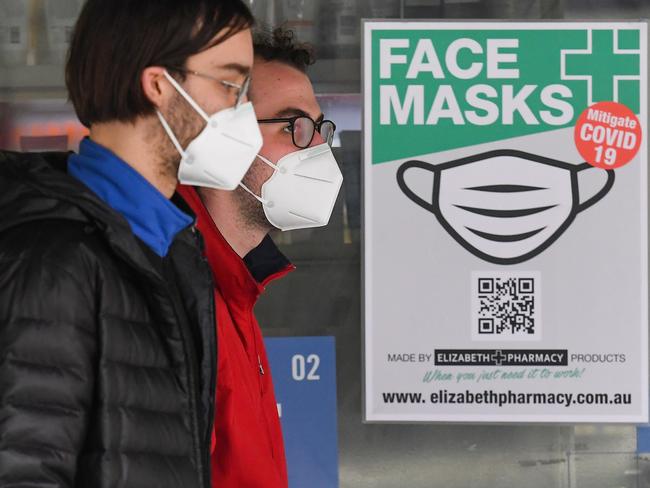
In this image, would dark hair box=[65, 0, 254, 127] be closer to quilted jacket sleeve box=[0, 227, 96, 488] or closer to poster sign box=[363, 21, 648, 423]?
quilted jacket sleeve box=[0, 227, 96, 488]

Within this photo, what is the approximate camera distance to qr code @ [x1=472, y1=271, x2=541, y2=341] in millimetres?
3488

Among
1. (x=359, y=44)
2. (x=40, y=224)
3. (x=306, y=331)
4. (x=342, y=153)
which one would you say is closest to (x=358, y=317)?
(x=306, y=331)

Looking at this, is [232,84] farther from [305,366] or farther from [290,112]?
[305,366]

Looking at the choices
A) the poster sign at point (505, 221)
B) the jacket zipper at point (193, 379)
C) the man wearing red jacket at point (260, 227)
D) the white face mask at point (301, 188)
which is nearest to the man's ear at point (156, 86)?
the jacket zipper at point (193, 379)

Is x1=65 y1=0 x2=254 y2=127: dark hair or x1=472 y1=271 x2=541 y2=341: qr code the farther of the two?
x1=472 y1=271 x2=541 y2=341: qr code

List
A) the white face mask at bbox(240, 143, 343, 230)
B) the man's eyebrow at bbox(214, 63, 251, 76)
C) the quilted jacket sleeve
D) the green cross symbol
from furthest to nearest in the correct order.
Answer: the green cross symbol
the white face mask at bbox(240, 143, 343, 230)
the man's eyebrow at bbox(214, 63, 251, 76)
the quilted jacket sleeve

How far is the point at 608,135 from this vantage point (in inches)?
136

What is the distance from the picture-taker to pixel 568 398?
348 cm

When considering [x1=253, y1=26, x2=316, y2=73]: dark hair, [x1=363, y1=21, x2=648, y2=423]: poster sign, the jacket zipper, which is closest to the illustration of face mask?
[x1=363, y1=21, x2=648, y2=423]: poster sign

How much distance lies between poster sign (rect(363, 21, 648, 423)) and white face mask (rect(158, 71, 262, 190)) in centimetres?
162

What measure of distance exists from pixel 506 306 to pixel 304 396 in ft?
2.34

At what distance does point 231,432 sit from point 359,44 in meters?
1.80

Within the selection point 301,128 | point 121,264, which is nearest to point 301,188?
point 301,128

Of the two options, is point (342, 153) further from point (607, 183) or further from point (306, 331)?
point (607, 183)
